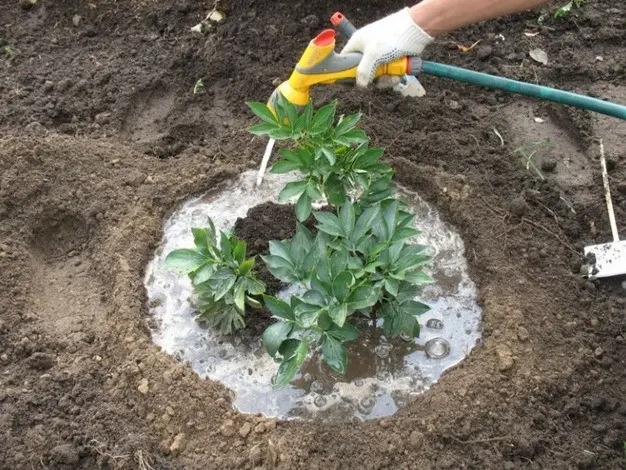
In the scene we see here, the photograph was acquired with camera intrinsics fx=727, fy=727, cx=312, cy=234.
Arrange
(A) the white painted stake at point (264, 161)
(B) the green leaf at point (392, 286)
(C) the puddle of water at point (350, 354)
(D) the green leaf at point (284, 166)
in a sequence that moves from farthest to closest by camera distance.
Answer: (A) the white painted stake at point (264, 161)
(C) the puddle of water at point (350, 354)
(D) the green leaf at point (284, 166)
(B) the green leaf at point (392, 286)

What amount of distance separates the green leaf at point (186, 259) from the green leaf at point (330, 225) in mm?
391

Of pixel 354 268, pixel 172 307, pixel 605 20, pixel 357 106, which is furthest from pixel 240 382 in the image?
pixel 605 20

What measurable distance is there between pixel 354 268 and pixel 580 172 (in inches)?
56.4

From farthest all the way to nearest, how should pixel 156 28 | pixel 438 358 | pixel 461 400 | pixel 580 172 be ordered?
pixel 156 28 < pixel 580 172 < pixel 438 358 < pixel 461 400

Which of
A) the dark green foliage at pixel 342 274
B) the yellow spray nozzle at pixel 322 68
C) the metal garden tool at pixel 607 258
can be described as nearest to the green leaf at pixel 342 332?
the dark green foliage at pixel 342 274

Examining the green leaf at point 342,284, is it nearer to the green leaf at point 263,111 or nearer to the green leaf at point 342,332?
the green leaf at point 342,332

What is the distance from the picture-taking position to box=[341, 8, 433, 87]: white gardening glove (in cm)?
253

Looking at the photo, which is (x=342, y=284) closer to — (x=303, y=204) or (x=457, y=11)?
(x=303, y=204)

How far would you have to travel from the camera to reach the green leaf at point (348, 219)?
224cm

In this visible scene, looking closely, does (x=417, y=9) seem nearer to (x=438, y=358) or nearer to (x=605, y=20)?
(x=438, y=358)

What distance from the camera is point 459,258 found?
111 inches

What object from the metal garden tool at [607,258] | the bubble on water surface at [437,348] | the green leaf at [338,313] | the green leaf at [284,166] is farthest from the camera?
the metal garden tool at [607,258]

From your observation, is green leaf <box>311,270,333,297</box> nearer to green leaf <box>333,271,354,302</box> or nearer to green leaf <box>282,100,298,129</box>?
green leaf <box>333,271,354,302</box>

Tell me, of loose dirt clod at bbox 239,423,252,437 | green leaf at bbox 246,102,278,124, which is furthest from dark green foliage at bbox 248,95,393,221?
loose dirt clod at bbox 239,423,252,437
